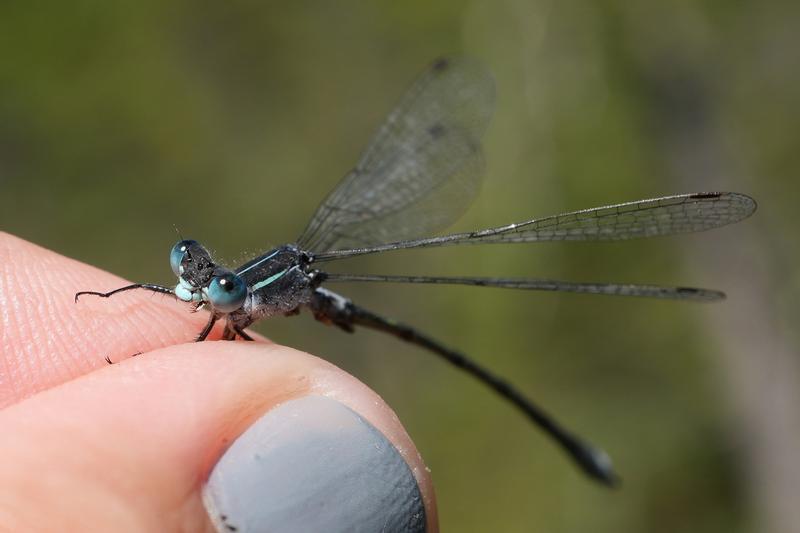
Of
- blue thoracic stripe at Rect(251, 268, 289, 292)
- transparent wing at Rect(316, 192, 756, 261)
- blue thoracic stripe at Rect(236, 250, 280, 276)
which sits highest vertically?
transparent wing at Rect(316, 192, 756, 261)

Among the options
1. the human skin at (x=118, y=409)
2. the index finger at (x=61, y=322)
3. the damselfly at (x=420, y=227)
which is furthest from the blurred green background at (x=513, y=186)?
the human skin at (x=118, y=409)

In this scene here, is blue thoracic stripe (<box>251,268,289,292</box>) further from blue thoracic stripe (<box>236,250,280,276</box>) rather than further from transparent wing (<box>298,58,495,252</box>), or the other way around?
transparent wing (<box>298,58,495,252</box>)

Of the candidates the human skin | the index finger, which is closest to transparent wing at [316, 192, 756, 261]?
the index finger

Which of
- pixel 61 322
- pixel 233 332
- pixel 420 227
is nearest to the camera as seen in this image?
pixel 61 322

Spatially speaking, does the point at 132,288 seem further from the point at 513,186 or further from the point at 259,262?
the point at 513,186

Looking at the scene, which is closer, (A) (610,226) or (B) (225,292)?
(B) (225,292)

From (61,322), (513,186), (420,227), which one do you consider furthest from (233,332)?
(513,186)

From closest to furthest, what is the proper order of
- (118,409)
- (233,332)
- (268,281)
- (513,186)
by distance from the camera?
(118,409), (233,332), (268,281), (513,186)
